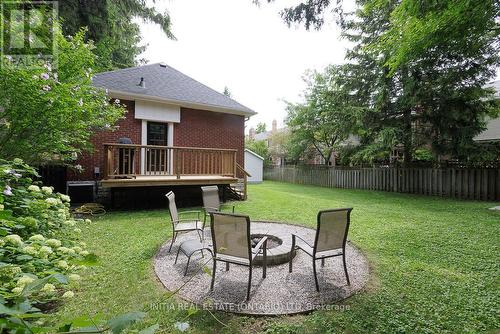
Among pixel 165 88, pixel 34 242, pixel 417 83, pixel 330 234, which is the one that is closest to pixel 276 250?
pixel 330 234

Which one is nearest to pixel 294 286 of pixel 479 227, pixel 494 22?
pixel 479 227

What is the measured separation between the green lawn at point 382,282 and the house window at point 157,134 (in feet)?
13.5

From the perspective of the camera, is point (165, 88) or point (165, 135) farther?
point (165, 88)

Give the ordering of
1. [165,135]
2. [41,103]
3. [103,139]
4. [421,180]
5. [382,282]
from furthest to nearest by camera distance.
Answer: [421,180], [165,135], [103,139], [41,103], [382,282]

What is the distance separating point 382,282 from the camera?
142 inches

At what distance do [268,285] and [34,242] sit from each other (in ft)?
8.65

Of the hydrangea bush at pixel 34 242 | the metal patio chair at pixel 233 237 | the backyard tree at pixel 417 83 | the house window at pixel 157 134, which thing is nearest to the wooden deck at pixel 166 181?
the house window at pixel 157 134

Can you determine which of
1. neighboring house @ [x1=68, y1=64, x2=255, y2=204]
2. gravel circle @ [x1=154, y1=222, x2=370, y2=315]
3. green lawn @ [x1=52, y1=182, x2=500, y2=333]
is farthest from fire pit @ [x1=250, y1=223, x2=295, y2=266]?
neighboring house @ [x1=68, y1=64, x2=255, y2=204]

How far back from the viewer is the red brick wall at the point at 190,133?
9383 mm

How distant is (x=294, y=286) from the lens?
3.48 metres

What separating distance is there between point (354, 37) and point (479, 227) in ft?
36.1

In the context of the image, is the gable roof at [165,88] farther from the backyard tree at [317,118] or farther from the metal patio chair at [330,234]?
the metal patio chair at [330,234]

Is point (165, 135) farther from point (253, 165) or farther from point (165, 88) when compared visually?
point (253, 165)

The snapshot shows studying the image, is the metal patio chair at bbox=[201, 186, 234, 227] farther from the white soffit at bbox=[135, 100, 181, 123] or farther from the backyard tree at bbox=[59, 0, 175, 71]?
the white soffit at bbox=[135, 100, 181, 123]
